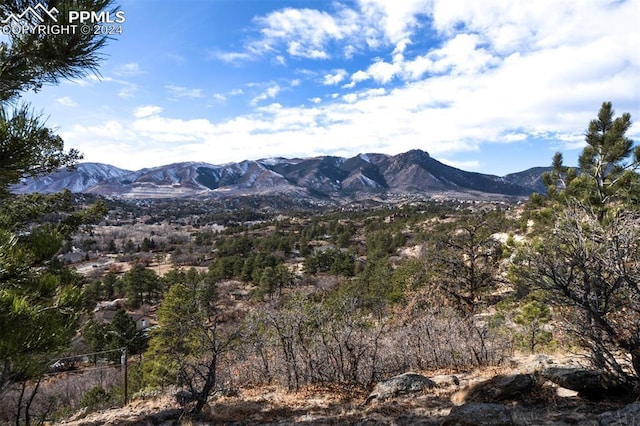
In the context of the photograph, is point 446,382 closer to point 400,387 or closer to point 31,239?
point 400,387

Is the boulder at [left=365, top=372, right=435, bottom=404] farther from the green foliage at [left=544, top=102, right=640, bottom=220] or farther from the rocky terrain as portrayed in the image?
the green foliage at [left=544, top=102, right=640, bottom=220]

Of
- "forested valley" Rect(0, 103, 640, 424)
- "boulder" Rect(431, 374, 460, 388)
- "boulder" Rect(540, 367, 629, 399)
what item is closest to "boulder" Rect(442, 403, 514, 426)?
"boulder" Rect(540, 367, 629, 399)

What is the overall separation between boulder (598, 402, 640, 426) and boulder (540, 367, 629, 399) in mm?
1030

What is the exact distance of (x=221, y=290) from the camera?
147 feet

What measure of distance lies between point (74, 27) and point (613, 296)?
7926 mm

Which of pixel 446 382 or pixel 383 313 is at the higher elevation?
pixel 446 382

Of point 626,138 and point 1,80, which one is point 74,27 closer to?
point 1,80

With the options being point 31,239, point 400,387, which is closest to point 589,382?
point 400,387

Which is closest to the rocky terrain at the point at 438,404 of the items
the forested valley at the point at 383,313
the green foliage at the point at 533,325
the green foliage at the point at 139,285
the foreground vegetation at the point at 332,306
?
the forested valley at the point at 383,313

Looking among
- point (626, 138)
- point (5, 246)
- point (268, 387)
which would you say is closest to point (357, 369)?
point (268, 387)

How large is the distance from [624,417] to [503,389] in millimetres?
2482

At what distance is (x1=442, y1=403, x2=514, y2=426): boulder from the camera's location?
4902 millimetres

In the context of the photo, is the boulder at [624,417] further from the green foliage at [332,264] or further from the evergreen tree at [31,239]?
the green foliage at [332,264]

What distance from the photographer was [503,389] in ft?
21.1
